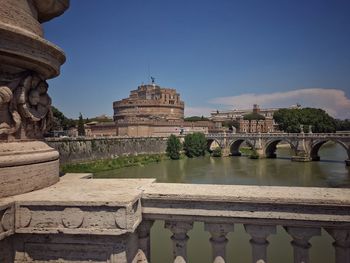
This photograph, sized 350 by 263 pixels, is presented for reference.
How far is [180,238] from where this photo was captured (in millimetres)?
2025

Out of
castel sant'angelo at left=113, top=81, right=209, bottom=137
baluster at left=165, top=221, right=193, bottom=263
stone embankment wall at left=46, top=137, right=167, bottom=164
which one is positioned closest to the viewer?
baluster at left=165, top=221, right=193, bottom=263

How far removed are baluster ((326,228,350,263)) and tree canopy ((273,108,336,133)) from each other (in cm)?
4381

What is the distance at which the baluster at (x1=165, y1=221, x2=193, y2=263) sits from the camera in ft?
6.59

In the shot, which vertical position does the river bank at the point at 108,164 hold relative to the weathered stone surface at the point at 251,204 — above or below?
below

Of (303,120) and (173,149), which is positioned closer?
(173,149)

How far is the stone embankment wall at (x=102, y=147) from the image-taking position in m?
22.0

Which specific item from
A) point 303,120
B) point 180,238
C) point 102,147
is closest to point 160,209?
point 180,238

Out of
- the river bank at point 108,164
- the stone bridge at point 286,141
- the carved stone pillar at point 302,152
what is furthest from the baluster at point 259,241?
the carved stone pillar at point 302,152

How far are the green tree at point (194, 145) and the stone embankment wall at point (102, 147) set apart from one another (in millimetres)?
3079

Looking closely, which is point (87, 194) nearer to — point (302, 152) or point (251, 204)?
point (251, 204)

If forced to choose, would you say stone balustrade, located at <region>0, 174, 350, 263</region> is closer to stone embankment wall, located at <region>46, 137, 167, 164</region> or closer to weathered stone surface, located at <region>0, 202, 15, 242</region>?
weathered stone surface, located at <region>0, 202, 15, 242</region>

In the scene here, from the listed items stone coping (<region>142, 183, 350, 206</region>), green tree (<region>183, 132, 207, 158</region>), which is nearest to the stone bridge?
green tree (<region>183, 132, 207, 158</region>)

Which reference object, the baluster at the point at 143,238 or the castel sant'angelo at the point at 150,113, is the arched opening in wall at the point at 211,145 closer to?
the castel sant'angelo at the point at 150,113

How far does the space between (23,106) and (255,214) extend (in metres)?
1.84
